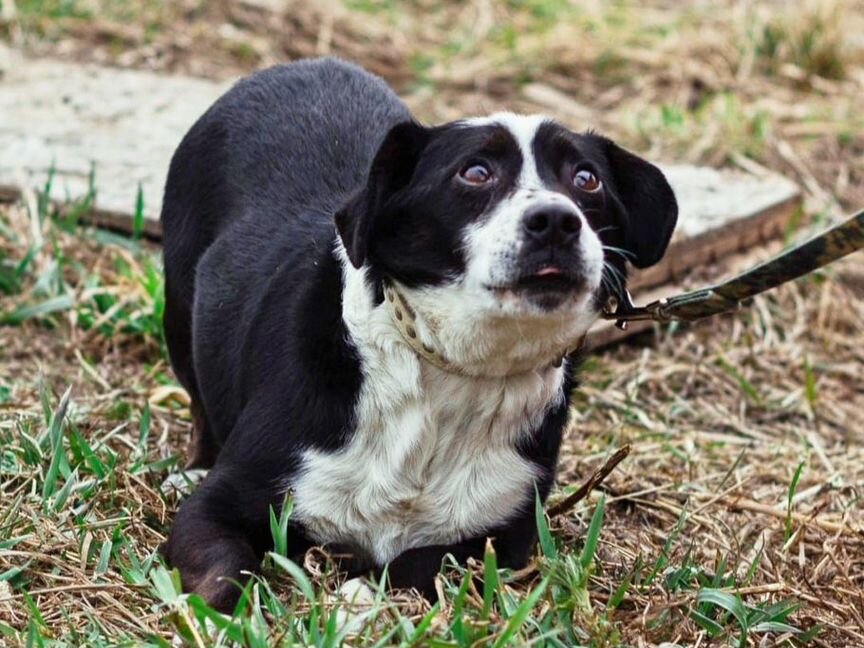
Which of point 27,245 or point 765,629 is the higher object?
point 765,629

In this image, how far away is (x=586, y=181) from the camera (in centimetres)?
348

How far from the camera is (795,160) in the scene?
24.6 ft

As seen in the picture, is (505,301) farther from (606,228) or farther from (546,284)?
(606,228)

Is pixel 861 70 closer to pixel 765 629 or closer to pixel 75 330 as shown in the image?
pixel 75 330

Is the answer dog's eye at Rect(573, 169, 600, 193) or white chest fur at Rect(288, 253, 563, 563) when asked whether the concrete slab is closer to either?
white chest fur at Rect(288, 253, 563, 563)

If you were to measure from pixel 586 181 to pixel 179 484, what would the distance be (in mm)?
1305

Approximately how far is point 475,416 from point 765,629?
72 cm

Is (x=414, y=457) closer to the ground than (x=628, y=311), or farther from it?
closer to the ground

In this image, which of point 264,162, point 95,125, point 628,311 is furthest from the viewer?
point 95,125

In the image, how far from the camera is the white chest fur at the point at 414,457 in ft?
11.6

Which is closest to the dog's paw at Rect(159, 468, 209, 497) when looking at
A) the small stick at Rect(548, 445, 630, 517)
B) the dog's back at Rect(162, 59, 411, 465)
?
the dog's back at Rect(162, 59, 411, 465)

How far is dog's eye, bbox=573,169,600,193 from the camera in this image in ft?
11.4

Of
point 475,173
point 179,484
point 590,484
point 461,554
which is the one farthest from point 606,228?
point 179,484

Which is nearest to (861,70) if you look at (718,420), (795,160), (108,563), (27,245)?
(795,160)
